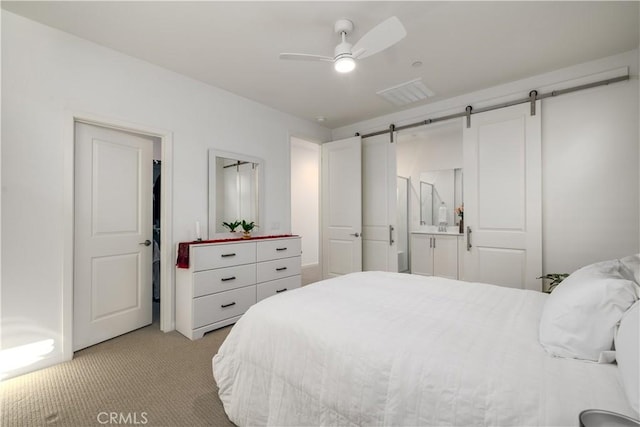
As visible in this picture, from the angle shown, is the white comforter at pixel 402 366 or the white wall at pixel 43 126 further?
the white wall at pixel 43 126

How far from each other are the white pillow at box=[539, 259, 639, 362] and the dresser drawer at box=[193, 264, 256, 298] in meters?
2.61

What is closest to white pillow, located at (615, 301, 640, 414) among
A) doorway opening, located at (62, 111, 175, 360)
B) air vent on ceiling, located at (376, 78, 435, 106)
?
air vent on ceiling, located at (376, 78, 435, 106)

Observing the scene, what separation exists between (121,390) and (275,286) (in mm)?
1772

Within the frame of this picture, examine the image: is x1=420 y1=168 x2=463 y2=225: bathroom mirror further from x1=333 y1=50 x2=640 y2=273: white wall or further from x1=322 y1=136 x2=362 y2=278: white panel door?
x1=333 y1=50 x2=640 y2=273: white wall

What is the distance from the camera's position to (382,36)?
1813 mm

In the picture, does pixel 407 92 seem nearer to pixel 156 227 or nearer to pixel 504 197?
pixel 504 197

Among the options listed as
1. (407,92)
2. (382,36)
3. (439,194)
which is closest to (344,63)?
(382,36)

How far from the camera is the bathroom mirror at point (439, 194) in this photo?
4926 mm

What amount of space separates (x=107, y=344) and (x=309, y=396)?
2378 mm

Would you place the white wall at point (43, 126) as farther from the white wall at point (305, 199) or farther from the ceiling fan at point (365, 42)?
the white wall at point (305, 199)

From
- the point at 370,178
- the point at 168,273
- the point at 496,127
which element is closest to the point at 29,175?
the point at 168,273

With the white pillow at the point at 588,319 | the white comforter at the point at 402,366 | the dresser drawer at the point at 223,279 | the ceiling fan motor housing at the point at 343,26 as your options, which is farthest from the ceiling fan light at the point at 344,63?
the dresser drawer at the point at 223,279

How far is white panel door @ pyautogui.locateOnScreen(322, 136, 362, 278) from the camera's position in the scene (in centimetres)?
428

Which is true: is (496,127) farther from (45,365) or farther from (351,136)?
(45,365)
